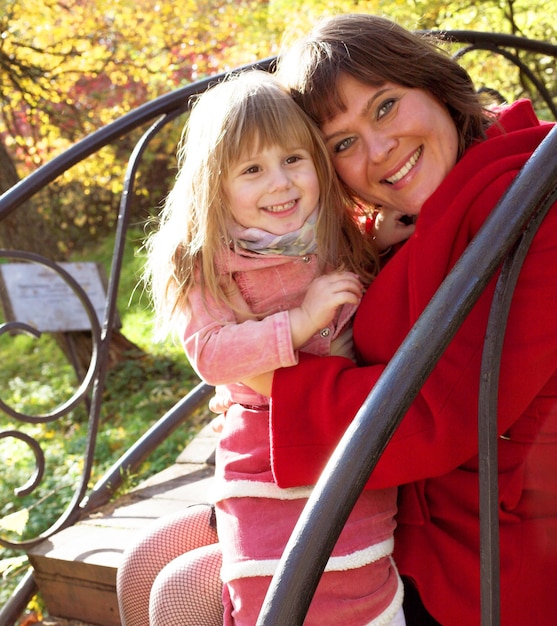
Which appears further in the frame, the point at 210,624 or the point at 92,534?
the point at 92,534

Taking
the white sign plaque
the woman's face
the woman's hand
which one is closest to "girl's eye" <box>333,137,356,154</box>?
the woman's face

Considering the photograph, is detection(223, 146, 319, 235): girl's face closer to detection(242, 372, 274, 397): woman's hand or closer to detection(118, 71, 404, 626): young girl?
detection(118, 71, 404, 626): young girl

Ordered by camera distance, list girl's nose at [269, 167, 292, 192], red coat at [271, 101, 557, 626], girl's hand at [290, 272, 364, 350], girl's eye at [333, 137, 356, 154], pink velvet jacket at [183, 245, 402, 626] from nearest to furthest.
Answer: red coat at [271, 101, 557, 626] < pink velvet jacket at [183, 245, 402, 626] < girl's hand at [290, 272, 364, 350] < girl's nose at [269, 167, 292, 192] < girl's eye at [333, 137, 356, 154]

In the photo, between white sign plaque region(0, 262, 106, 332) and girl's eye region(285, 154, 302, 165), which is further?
white sign plaque region(0, 262, 106, 332)

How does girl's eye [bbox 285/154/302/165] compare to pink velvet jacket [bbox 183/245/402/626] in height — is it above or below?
above

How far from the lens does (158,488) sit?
268cm

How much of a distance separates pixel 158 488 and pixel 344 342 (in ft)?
4.11

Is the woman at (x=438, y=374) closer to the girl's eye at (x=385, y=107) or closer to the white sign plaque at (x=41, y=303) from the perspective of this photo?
the girl's eye at (x=385, y=107)

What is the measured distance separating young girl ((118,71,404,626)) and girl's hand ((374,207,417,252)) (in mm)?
57

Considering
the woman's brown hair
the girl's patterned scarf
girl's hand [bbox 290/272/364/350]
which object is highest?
the woman's brown hair

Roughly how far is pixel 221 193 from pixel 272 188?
0.13 metres

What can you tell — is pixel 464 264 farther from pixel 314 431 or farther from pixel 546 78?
pixel 546 78

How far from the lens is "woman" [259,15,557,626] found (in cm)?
135

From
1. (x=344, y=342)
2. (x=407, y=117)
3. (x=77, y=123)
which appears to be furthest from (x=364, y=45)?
(x=77, y=123)
